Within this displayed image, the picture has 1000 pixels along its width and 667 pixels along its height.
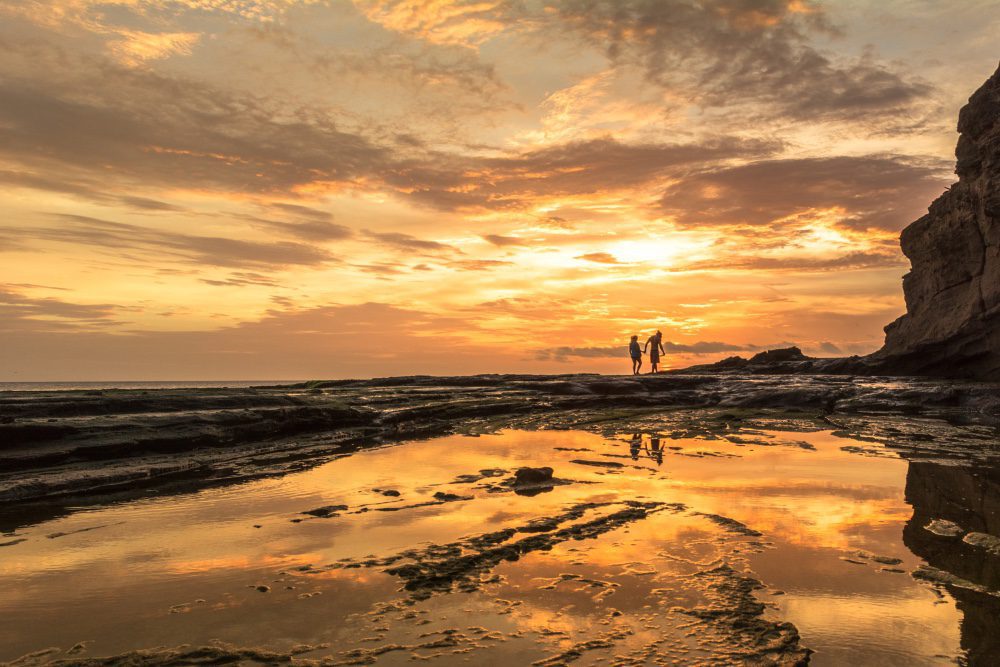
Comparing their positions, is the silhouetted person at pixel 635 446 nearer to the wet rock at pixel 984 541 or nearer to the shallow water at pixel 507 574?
the shallow water at pixel 507 574

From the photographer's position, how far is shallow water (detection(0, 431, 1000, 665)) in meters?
4.07

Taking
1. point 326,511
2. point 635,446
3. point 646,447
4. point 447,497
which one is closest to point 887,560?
point 447,497

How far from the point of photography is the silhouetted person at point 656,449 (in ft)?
38.9

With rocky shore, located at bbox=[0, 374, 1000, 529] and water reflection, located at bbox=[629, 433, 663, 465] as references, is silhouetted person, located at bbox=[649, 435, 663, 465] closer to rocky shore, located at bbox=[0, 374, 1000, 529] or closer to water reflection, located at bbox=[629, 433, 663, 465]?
water reflection, located at bbox=[629, 433, 663, 465]

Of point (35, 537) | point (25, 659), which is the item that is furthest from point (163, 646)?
point (35, 537)

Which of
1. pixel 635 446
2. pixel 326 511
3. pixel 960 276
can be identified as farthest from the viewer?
pixel 960 276

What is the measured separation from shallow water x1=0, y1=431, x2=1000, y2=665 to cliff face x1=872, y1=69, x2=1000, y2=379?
25.8 metres

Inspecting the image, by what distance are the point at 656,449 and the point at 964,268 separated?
1179 inches

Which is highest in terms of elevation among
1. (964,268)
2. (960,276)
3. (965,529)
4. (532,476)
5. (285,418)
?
(964,268)

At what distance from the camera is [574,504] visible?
7973mm

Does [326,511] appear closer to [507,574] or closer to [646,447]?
[507,574]

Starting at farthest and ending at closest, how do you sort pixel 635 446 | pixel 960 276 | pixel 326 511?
pixel 960 276 → pixel 635 446 → pixel 326 511

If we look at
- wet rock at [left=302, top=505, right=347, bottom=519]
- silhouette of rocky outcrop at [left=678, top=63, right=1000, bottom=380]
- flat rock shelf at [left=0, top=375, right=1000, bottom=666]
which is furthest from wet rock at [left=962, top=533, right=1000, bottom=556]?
silhouette of rocky outcrop at [left=678, top=63, right=1000, bottom=380]

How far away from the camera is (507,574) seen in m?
5.38
